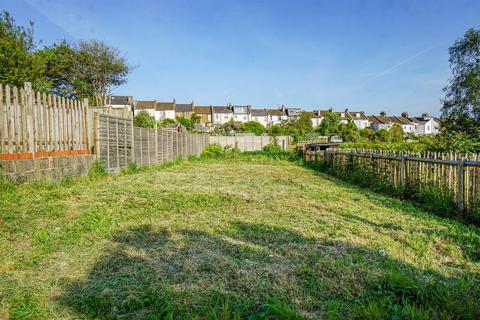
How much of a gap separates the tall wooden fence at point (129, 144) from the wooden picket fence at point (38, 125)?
0.76 metres

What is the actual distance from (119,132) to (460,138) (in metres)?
10.3

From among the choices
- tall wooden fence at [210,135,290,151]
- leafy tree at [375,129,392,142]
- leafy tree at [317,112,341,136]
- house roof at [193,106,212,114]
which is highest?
house roof at [193,106,212,114]

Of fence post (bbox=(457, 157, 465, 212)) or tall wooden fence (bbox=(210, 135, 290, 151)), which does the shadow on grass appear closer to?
fence post (bbox=(457, 157, 465, 212))

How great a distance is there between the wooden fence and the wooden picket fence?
814 centimetres

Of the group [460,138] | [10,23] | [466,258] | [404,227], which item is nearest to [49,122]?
[404,227]

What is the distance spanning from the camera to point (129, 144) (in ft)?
37.9

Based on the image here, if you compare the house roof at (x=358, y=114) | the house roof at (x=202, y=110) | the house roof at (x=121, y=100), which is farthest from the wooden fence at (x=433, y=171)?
the house roof at (x=358, y=114)

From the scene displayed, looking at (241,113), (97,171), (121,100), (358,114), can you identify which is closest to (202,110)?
(241,113)

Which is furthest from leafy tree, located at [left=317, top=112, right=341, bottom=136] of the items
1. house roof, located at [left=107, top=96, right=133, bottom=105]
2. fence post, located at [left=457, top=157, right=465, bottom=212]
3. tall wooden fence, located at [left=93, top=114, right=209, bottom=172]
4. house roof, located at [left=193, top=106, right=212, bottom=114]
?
fence post, located at [left=457, top=157, right=465, bottom=212]

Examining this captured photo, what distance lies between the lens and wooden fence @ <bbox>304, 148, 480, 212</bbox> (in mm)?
5496

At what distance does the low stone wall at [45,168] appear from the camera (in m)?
5.86

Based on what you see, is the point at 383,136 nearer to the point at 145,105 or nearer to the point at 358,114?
the point at 358,114

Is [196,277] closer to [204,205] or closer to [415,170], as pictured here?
[204,205]

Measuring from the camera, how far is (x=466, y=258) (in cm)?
341
